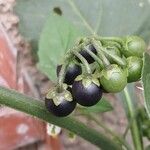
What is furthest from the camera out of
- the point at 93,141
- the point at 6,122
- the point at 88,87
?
the point at 6,122

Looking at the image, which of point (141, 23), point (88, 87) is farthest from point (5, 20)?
point (88, 87)

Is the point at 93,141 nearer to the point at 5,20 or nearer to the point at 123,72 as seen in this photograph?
the point at 123,72

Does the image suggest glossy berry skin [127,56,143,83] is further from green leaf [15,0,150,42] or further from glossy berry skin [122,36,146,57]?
green leaf [15,0,150,42]

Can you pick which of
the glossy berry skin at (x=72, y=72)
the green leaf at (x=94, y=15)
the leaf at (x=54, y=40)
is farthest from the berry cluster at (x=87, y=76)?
the green leaf at (x=94, y=15)

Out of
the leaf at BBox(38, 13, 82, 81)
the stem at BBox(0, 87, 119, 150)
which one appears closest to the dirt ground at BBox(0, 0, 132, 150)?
the leaf at BBox(38, 13, 82, 81)

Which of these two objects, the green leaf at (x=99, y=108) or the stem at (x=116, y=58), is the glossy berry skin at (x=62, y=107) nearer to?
the stem at (x=116, y=58)

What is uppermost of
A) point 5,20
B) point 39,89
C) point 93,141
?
point 93,141
